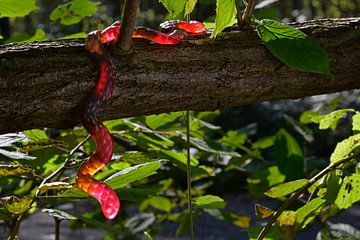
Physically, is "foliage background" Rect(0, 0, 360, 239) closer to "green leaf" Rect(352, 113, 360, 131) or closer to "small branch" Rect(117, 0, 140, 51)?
"green leaf" Rect(352, 113, 360, 131)

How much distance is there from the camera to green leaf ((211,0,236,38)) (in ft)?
2.20

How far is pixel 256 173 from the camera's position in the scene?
1431 millimetres

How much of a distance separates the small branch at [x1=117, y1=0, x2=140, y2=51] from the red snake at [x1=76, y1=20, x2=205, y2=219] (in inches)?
0.7

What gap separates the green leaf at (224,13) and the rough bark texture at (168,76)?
0.14 ft

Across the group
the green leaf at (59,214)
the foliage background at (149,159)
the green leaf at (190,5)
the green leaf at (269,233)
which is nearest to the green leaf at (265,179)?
the foliage background at (149,159)

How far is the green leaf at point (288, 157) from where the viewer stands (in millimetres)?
1383

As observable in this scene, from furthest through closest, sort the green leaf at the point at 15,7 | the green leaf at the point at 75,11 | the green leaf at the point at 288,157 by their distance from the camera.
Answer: the green leaf at the point at 288,157 < the green leaf at the point at 75,11 < the green leaf at the point at 15,7

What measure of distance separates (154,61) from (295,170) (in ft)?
2.54

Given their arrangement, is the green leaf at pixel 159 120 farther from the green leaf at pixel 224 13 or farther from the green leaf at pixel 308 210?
the green leaf at pixel 224 13

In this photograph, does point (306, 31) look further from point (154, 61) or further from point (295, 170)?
point (295, 170)

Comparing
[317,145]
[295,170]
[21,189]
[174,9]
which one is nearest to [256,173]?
[295,170]

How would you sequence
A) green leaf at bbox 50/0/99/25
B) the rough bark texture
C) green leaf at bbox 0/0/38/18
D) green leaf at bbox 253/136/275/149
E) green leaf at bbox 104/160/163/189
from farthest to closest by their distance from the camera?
green leaf at bbox 253/136/275/149, green leaf at bbox 50/0/99/25, green leaf at bbox 0/0/38/18, green leaf at bbox 104/160/163/189, the rough bark texture

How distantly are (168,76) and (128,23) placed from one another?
7cm

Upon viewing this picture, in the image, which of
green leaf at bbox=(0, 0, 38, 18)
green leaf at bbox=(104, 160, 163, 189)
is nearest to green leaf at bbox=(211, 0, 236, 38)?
green leaf at bbox=(104, 160, 163, 189)
